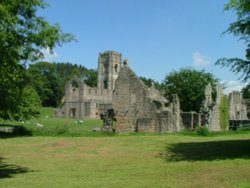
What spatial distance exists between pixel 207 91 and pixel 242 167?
26009 mm

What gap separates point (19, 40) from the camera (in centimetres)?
1203

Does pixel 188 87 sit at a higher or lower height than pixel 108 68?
lower

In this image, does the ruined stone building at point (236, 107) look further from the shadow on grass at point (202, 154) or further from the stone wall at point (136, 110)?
the shadow on grass at point (202, 154)

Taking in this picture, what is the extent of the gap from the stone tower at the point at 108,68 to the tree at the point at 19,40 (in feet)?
303

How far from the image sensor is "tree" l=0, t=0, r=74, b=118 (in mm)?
11570

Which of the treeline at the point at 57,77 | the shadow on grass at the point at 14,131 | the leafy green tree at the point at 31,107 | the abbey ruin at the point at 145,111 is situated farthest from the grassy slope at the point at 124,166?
the treeline at the point at 57,77

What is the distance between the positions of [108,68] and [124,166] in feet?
302

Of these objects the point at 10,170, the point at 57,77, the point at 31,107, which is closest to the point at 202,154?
the point at 10,170

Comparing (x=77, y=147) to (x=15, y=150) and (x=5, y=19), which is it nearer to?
(x=15, y=150)

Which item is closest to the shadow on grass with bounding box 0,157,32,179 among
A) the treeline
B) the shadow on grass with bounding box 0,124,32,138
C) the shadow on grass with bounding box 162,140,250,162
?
the shadow on grass with bounding box 162,140,250,162

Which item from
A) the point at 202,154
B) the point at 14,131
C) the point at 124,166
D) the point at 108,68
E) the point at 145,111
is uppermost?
the point at 108,68

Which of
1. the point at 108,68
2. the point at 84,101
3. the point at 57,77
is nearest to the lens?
the point at 84,101

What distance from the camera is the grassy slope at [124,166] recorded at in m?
10.5

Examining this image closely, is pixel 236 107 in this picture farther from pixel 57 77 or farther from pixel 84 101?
pixel 57 77
